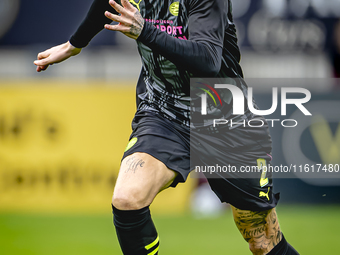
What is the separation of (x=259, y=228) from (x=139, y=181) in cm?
97

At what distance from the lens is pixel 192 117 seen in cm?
286

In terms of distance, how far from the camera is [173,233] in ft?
17.7

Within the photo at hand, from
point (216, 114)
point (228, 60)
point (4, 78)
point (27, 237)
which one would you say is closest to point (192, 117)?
point (216, 114)

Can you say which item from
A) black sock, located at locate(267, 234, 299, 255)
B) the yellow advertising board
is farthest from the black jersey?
the yellow advertising board

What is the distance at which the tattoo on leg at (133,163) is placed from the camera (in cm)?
250

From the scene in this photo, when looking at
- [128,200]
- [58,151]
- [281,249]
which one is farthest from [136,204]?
[58,151]

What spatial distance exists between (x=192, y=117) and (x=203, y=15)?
668mm

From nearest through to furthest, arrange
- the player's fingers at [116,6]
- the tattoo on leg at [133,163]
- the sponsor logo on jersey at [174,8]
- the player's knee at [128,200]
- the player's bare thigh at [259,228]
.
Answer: the player's fingers at [116,6], the player's knee at [128,200], the tattoo on leg at [133,163], the sponsor logo on jersey at [174,8], the player's bare thigh at [259,228]

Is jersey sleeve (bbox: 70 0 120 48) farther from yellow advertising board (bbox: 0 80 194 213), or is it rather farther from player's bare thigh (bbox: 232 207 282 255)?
yellow advertising board (bbox: 0 80 194 213)

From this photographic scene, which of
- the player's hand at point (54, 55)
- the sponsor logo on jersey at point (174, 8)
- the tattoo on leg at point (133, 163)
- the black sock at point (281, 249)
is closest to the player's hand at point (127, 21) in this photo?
the sponsor logo on jersey at point (174, 8)

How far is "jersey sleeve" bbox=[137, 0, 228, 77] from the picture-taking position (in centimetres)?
223

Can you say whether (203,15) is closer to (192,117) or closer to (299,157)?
(192,117)

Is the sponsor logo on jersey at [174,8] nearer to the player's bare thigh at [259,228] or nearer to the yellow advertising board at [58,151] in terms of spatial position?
the player's bare thigh at [259,228]

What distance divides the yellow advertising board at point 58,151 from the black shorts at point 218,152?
339cm
